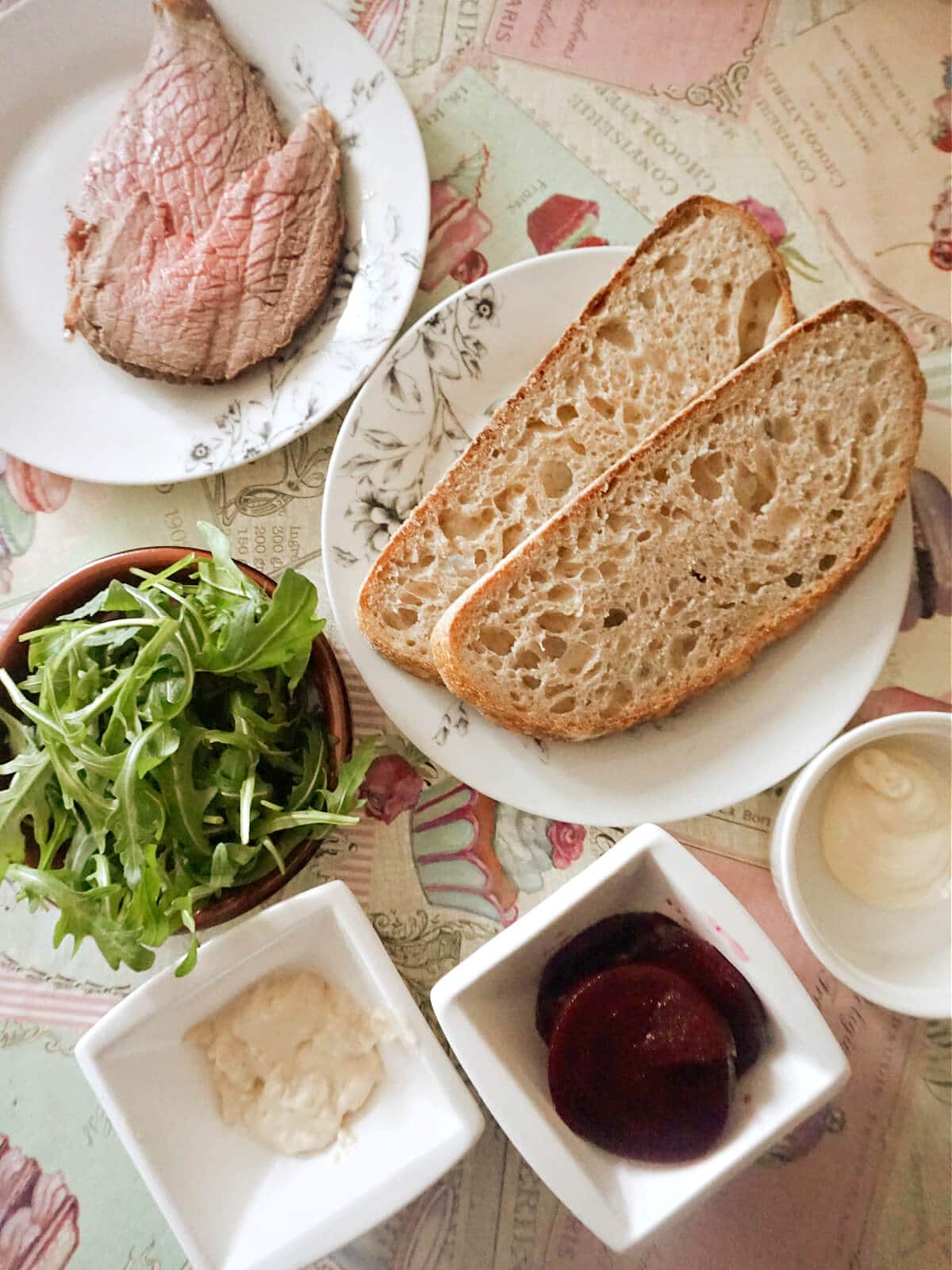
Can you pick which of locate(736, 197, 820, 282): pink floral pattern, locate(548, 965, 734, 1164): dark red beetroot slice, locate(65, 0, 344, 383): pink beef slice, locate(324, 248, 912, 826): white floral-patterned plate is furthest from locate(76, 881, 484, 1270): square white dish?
locate(736, 197, 820, 282): pink floral pattern

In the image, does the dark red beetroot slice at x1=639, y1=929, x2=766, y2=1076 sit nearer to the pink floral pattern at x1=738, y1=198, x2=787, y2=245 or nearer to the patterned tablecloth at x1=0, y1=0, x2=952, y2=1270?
the patterned tablecloth at x1=0, y1=0, x2=952, y2=1270

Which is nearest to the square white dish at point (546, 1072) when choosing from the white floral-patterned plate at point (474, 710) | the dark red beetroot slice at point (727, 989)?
the dark red beetroot slice at point (727, 989)

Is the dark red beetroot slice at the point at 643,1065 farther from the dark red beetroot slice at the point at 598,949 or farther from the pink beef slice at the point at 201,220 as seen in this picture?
the pink beef slice at the point at 201,220

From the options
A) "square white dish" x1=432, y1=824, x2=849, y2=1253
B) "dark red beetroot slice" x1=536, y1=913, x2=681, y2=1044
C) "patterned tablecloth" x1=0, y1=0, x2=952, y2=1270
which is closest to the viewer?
"square white dish" x1=432, y1=824, x2=849, y2=1253

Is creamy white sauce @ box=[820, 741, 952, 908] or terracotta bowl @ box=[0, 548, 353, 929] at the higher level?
terracotta bowl @ box=[0, 548, 353, 929]

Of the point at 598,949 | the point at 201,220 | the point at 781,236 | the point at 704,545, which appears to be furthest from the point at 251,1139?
the point at 781,236
